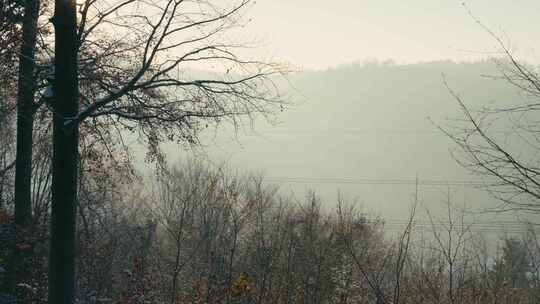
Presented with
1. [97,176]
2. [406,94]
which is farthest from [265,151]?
[97,176]

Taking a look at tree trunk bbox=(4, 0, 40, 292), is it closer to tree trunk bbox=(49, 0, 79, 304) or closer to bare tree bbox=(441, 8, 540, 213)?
tree trunk bbox=(49, 0, 79, 304)

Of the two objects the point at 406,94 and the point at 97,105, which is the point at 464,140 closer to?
the point at 97,105

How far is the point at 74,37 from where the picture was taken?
720 centimetres

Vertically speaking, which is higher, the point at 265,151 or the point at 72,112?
the point at 265,151

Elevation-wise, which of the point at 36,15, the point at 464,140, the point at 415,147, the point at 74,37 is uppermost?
the point at 415,147

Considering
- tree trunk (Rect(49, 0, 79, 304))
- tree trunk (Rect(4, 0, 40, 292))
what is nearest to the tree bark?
tree trunk (Rect(4, 0, 40, 292))

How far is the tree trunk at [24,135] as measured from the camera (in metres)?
9.88

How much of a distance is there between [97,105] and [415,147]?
145m

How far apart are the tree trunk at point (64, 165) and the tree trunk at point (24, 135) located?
2455 millimetres

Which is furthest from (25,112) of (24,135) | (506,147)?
(506,147)

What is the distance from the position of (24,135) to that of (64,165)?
14.5 ft

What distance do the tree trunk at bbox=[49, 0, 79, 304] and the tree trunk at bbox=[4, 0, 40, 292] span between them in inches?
96.6

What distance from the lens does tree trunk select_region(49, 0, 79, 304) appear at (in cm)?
704

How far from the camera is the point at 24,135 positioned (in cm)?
1086
